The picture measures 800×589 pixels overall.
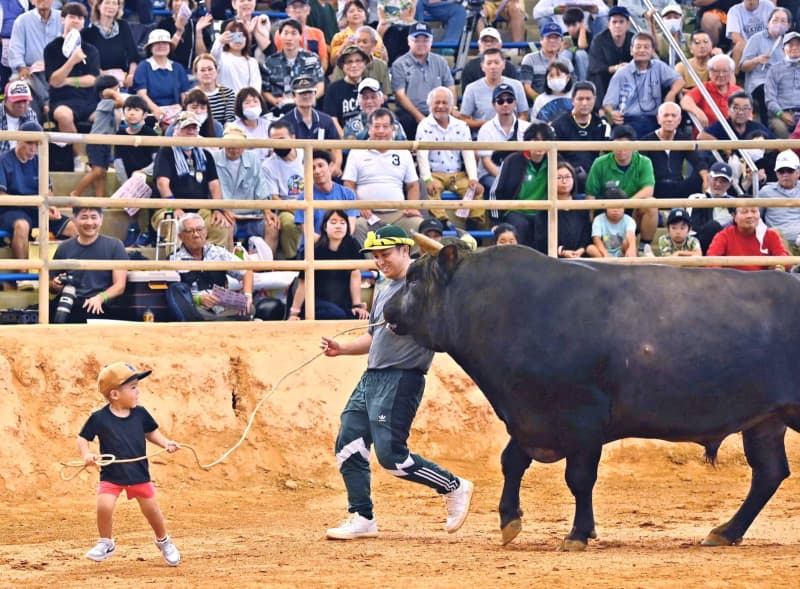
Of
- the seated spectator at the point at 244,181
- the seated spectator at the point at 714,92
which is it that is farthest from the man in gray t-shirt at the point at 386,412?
the seated spectator at the point at 714,92

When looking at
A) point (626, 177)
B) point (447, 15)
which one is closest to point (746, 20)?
point (447, 15)

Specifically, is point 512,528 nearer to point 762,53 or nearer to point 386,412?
point 386,412

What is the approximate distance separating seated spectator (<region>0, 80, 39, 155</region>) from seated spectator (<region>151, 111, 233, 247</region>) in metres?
1.66

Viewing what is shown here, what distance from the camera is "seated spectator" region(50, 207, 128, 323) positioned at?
12016 mm

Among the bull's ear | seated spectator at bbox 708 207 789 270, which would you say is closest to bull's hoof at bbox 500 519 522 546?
the bull's ear


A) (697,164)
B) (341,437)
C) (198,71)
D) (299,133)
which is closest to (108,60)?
(198,71)

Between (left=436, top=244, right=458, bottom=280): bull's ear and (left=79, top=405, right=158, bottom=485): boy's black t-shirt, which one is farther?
(left=436, top=244, right=458, bottom=280): bull's ear

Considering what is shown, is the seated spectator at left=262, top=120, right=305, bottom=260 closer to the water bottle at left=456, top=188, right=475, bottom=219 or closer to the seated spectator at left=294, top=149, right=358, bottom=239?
the seated spectator at left=294, top=149, right=358, bottom=239

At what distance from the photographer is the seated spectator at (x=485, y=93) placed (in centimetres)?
1565

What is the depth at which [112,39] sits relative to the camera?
614 inches

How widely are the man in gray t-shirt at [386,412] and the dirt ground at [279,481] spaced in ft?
0.81

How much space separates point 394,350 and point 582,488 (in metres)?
1.40

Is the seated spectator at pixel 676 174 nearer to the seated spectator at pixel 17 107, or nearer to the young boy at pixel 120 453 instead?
the seated spectator at pixel 17 107

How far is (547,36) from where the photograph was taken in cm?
1669
